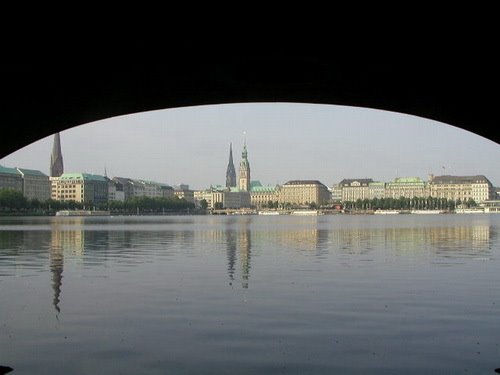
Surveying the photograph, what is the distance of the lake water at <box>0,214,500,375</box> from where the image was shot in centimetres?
1396

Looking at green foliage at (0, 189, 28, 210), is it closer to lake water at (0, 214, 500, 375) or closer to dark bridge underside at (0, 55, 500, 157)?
lake water at (0, 214, 500, 375)

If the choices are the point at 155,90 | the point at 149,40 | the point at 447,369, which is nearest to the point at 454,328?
the point at 447,369

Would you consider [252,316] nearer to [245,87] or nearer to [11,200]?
[245,87]

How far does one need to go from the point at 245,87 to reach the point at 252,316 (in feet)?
23.1

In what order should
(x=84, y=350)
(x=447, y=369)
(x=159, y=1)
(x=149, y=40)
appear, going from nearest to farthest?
1. (x=159, y=1)
2. (x=149, y=40)
3. (x=447, y=369)
4. (x=84, y=350)

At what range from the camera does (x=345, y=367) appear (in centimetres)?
1348

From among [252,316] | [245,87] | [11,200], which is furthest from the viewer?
[11,200]

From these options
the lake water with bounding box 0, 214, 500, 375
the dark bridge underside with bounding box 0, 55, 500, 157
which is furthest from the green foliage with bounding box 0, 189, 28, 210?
the dark bridge underside with bounding box 0, 55, 500, 157

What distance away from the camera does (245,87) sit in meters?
14.4

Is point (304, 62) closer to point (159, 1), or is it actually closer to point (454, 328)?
point (159, 1)

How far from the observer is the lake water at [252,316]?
14.0m

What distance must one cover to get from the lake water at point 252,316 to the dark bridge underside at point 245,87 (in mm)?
4837

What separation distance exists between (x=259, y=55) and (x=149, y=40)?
76.3 inches

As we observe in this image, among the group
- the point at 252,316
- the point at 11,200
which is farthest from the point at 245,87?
the point at 11,200
